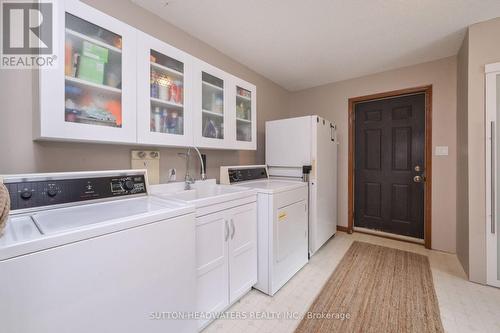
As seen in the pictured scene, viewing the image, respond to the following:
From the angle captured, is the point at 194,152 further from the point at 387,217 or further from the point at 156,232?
the point at 387,217

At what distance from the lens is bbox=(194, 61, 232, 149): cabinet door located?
178 centimetres

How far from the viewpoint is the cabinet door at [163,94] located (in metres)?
1.40

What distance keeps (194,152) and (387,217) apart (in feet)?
9.68

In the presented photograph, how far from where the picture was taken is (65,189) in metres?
1.17

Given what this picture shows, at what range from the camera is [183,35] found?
2.09m

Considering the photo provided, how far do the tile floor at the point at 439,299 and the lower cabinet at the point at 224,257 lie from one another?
5.1 inches

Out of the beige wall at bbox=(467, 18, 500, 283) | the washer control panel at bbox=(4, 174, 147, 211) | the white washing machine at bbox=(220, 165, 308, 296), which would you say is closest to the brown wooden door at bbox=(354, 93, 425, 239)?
the beige wall at bbox=(467, 18, 500, 283)

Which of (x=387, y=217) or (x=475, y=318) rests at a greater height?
(x=387, y=217)

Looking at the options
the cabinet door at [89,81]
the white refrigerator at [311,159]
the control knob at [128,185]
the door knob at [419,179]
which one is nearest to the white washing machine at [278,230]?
the white refrigerator at [311,159]

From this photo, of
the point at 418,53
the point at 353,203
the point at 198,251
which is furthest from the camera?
the point at 353,203

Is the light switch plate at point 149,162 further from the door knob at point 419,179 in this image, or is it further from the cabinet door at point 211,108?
the door knob at point 419,179

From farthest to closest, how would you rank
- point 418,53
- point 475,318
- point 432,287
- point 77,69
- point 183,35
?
1. point 418,53
2. point 183,35
3. point 432,287
4. point 475,318
5. point 77,69

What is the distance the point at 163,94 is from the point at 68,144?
69 cm

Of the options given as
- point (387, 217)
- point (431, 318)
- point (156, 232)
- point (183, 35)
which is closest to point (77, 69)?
point (156, 232)
